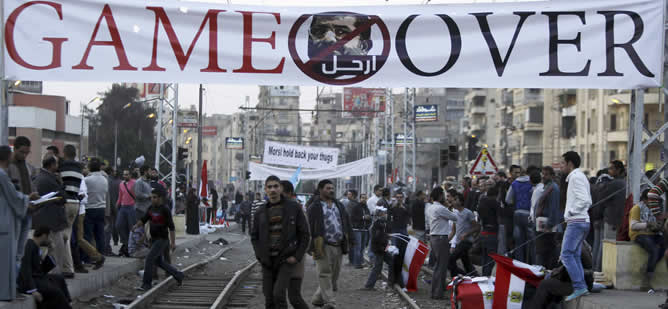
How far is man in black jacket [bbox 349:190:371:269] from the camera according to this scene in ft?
69.9

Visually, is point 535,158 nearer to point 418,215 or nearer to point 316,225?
point 418,215

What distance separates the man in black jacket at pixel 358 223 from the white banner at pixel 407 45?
10.4 meters

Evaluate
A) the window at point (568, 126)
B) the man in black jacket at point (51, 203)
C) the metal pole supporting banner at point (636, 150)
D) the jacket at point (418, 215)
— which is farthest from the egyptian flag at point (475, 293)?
the window at point (568, 126)

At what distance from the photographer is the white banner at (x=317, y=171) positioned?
109 ft

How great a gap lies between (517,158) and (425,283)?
2678 inches

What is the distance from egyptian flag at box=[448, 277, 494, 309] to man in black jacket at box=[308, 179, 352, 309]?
6.40 feet

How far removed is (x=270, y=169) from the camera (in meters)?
33.8

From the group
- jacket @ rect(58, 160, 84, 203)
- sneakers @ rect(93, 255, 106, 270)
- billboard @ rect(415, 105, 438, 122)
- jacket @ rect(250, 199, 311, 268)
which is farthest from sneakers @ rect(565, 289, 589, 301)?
billboard @ rect(415, 105, 438, 122)

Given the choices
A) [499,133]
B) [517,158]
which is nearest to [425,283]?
[517,158]

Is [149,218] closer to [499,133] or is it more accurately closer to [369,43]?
[369,43]

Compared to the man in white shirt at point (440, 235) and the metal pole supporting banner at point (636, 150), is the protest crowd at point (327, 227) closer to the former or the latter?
the man in white shirt at point (440, 235)

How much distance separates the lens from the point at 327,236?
13.3 meters

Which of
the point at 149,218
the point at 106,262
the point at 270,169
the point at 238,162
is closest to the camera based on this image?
the point at 149,218

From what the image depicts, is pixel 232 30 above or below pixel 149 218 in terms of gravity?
above
